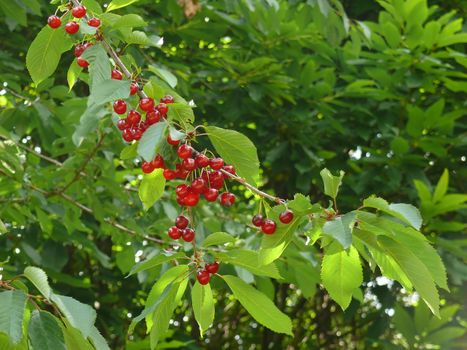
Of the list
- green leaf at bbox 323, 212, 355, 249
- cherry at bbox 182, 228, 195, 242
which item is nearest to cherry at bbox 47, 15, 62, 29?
cherry at bbox 182, 228, 195, 242

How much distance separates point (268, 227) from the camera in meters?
1.03

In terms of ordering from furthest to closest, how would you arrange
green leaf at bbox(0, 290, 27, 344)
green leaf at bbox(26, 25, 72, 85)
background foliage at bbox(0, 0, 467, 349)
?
1. background foliage at bbox(0, 0, 467, 349)
2. green leaf at bbox(26, 25, 72, 85)
3. green leaf at bbox(0, 290, 27, 344)

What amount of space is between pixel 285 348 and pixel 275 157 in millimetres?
1649

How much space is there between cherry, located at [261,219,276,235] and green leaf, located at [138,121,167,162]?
18cm

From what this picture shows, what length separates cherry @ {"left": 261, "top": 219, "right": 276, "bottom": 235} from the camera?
40.7 inches

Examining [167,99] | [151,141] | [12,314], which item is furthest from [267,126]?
[12,314]

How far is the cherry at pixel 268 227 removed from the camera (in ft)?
3.39

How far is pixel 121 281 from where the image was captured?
11.2 feet

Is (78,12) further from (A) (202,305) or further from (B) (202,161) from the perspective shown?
(A) (202,305)

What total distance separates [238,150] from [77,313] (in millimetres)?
334

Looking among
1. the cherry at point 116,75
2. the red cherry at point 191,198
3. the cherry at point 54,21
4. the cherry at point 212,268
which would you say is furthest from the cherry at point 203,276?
the cherry at point 54,21

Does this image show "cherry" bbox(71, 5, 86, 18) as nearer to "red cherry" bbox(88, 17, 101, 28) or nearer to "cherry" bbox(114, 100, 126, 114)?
"red cherry" bbox(88, 17, 101, 28)

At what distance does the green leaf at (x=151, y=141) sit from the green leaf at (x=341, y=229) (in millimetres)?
243

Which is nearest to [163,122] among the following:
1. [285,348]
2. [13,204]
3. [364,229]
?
[364,229]
